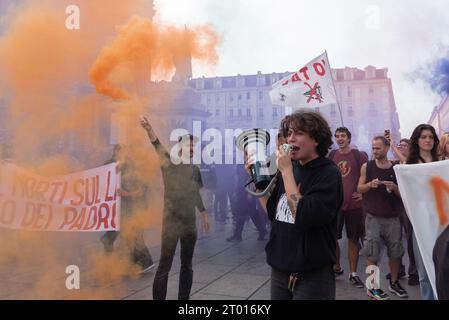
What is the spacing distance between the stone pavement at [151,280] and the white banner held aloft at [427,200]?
1520 millimetres

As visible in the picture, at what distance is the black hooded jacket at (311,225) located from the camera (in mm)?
1897

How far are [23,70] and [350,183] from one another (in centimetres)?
451

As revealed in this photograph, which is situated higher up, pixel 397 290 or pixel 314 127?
pixel 314 127

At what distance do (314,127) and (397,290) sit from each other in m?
2.76

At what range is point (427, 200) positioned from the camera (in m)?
2.70

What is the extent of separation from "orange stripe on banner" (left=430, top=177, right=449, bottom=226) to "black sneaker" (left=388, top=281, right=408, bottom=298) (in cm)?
172

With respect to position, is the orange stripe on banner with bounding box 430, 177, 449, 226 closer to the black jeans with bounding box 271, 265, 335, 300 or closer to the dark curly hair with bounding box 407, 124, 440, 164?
the dark curly hair with bounding box 407, 124, 440, 164

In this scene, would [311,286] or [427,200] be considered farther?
[427,200]

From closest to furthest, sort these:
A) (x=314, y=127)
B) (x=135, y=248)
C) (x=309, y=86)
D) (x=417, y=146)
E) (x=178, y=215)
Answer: (x=314, y=127), (x=178, y=215), (x=417, y=146), (x=135, y=248), (x=309, y=86)

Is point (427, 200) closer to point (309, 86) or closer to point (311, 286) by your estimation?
point (311, 286)

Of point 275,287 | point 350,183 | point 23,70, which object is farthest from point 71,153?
point 275,287

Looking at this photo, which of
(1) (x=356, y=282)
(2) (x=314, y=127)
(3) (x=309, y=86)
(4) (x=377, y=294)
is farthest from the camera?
(3) (x=309, y=86)

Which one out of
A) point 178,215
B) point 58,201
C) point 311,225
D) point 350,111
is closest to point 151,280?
point 178,215
